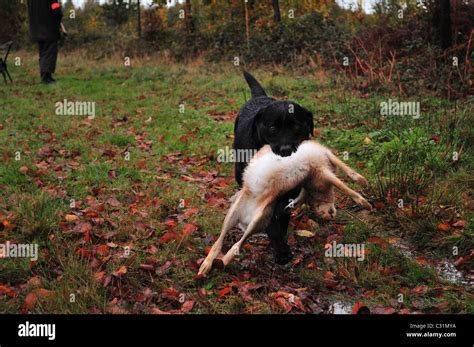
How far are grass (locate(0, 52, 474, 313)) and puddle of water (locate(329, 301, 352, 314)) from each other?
5 centimetres

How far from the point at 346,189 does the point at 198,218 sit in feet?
5.23

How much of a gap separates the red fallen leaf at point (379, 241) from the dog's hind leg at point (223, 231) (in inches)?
45.3

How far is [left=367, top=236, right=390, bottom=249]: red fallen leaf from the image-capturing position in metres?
3.76

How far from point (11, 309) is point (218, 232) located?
5.83 feet

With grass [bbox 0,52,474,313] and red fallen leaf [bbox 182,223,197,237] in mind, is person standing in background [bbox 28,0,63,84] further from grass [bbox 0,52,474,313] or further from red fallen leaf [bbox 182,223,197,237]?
red fallen leaf [bbox 182,223,197,237]

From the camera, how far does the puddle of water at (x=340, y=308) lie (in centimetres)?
303

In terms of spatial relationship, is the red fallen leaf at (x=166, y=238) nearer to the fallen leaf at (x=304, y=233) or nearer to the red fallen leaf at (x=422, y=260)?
the fallen leaf at (x=304, y=233)

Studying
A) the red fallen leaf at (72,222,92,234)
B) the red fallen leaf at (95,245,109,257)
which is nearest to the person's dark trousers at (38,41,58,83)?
the red fallen leaf at (72,222,92,234)

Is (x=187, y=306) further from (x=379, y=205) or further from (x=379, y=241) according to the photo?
(x=379, y=205)

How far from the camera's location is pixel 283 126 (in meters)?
3.86

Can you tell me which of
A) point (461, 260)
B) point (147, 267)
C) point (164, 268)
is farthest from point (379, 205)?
point (147, 267)
